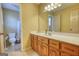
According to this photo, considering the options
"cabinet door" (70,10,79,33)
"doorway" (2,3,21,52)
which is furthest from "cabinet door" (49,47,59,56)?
"doorway" (2,3,21,52)

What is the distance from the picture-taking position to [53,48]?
1915 millimetres

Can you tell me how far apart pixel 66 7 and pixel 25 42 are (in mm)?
1025

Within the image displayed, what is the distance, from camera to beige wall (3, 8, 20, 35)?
1.90m

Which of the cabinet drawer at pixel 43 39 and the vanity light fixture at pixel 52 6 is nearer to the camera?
the vanity light fixture at pixel 52 6

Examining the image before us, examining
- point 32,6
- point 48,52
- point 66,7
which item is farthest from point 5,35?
point 66,7

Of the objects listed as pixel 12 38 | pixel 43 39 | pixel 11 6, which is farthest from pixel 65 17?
pixel 12 38

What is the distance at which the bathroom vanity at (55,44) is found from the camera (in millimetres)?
1548

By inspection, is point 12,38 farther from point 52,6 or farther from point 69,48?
point 69,48

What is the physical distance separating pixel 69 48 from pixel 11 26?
43.6 inches

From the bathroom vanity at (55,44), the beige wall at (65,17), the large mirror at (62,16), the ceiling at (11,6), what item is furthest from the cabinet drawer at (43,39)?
the ceiling at (11,6)

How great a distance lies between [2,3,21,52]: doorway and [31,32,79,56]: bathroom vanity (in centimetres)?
32

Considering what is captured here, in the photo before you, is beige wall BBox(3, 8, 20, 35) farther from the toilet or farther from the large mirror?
the large mirror

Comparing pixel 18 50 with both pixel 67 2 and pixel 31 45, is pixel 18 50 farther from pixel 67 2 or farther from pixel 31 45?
pixel 67 2

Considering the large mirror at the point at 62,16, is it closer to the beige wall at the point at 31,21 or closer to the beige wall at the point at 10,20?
the beige wall at the point at 31,21
